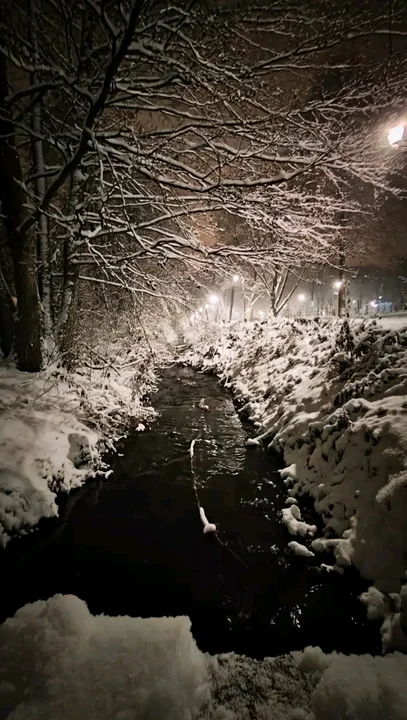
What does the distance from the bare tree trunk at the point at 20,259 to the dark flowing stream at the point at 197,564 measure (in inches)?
139

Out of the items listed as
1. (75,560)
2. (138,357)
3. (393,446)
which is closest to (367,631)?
(393,446)

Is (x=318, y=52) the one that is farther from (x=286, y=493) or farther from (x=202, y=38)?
(x=286, y=493)

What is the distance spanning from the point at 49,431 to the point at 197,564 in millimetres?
3442

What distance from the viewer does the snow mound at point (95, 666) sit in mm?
2049

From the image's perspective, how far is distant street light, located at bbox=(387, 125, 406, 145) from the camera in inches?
169

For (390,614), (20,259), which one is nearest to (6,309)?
(20,259)

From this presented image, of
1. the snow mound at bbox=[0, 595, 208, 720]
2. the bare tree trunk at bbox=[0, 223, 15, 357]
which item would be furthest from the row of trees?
the snow mound at bbox=[0, 595, 208, 720]

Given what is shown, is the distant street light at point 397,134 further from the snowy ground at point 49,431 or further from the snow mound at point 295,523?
the snowy ground at point 49,431

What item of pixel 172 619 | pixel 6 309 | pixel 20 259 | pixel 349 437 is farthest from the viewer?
pixel 6 309

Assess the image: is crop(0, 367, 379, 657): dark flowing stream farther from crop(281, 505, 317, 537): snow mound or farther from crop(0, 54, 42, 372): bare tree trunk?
crop(0, 54, 42, 372): bare tree trunk

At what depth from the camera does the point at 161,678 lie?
2234mm

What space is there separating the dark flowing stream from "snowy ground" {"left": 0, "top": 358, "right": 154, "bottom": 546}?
0.35 meters

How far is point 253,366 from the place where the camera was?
12289 millimetres

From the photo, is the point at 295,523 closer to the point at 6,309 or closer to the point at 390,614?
the point at 390,614
